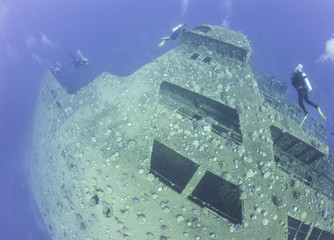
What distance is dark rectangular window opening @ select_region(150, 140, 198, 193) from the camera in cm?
474

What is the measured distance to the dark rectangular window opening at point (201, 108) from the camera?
18.2 ft

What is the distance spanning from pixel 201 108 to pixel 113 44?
42.9ft

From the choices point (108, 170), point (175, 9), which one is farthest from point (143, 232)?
point (175, 9)

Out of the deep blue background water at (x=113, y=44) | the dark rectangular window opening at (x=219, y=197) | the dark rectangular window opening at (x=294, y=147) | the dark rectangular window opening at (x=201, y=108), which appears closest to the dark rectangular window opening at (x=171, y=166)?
the dark rectangular window opening at (x=219, y=197)

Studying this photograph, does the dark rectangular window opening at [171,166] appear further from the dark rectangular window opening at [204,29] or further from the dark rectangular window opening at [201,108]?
the dark rectangular window opening at [204,29]

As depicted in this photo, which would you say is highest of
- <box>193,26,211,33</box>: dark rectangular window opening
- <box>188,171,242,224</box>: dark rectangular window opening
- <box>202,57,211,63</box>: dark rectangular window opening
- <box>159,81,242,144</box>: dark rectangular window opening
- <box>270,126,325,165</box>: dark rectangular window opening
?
<box>193,26,211,33</box>: dark rectangular window opening

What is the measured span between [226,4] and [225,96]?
107ft

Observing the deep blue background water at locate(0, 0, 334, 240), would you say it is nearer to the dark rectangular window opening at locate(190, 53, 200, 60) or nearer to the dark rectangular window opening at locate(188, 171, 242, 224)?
the dark rectangular window opening at locate(190, 53, 200, 60)

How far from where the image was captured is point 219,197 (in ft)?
15.1

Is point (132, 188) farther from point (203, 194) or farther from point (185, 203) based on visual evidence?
point (203, 194)

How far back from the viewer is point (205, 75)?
20.1 ft

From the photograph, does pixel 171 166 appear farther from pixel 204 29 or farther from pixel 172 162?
pixel 204 29

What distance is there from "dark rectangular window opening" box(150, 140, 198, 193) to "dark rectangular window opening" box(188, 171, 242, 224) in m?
0.44

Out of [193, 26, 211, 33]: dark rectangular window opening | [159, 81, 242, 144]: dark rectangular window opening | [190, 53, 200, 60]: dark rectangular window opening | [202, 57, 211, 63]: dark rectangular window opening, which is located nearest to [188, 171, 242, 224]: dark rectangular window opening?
[159, 81, 242, 144]: dark rectangular window opening
